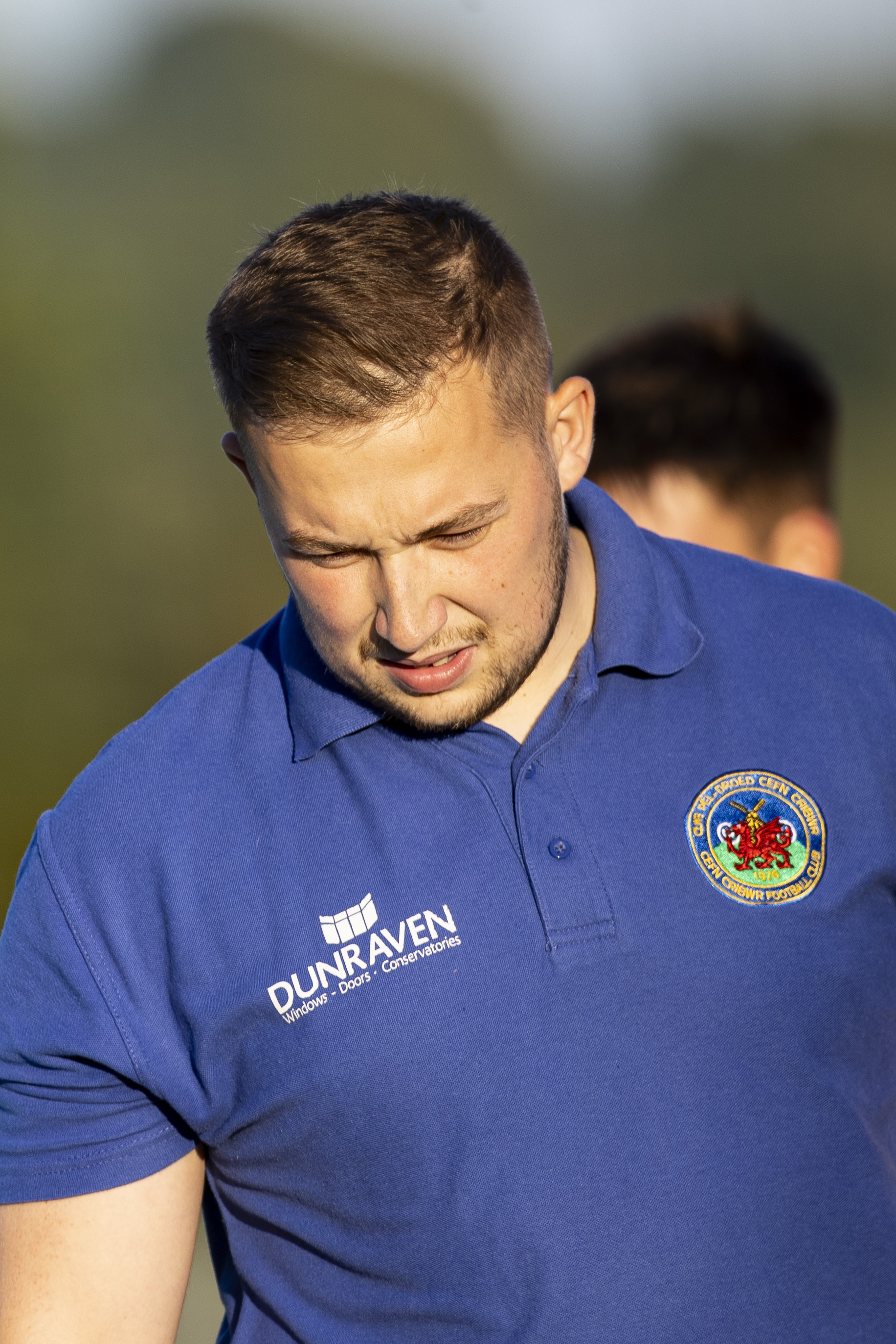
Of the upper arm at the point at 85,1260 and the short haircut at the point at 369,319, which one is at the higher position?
the short haircut at the point at 369,319

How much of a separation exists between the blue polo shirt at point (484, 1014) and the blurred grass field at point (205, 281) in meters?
9.01

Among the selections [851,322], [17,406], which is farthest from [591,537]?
[851,322]

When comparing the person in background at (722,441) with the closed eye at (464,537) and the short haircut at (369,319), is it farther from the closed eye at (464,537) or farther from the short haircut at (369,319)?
the closed eye at (464,537)

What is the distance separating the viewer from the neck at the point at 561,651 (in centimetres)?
206

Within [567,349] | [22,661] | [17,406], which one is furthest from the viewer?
[567,349]

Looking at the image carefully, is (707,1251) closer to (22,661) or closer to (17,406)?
(22,661)

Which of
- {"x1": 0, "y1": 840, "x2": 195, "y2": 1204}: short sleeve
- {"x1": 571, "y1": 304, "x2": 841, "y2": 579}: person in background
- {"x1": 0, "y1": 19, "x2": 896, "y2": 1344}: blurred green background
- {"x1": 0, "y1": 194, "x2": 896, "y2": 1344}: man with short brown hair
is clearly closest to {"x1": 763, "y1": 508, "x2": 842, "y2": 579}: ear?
{"x1": 571, "y1": 304, "x2": 841, "y2": 579}: person in background

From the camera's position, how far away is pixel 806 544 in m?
3.39

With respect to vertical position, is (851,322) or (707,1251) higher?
(851,322)

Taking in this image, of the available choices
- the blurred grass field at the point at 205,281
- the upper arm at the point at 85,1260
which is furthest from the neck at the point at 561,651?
the blurred grass field at the point at 205,281

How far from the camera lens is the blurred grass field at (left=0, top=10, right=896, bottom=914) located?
13.2 metres

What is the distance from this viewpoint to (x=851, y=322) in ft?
60.5

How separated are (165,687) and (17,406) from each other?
10.7ft

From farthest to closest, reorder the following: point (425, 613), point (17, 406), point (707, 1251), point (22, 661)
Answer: point (17, 406)
point (22, 661)
point (425, 613)
point (707, 1251)
